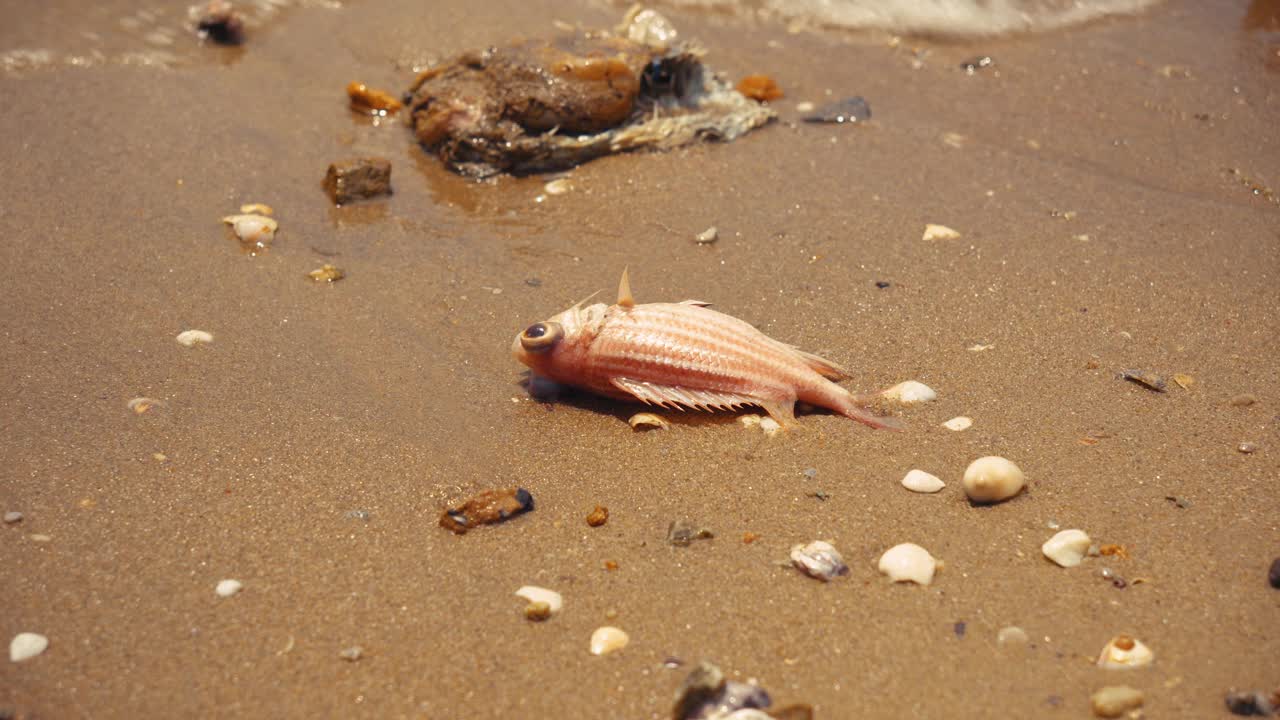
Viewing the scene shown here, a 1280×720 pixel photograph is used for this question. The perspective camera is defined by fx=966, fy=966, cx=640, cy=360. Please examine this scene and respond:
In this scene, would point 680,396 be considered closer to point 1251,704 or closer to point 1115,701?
point 1115,701

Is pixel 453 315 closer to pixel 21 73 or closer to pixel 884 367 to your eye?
pixel 884 367

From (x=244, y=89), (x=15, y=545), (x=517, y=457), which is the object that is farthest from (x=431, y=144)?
(x=15, y=545)

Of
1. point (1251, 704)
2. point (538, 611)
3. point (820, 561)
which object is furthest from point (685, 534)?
point (1251, 704)

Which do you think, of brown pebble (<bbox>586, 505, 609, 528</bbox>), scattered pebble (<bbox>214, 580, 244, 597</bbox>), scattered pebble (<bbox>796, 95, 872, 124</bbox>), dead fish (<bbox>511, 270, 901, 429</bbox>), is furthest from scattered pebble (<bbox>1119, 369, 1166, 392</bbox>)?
scattered pebble (<bbox>214, 580, 244, 597</bbox>)

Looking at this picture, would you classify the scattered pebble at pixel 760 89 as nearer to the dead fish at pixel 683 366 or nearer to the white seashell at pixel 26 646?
the dead fish at pixel 683 366

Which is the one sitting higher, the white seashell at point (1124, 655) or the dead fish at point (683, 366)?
the dead fish at point (683, 366)

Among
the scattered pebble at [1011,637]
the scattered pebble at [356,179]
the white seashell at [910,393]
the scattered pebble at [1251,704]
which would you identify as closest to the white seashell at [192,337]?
the scattered pebble at [356,179]

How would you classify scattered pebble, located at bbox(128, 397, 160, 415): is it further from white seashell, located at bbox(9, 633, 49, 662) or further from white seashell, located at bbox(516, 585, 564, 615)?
white seashell, located at bbox(516, 585, 564, 615)
